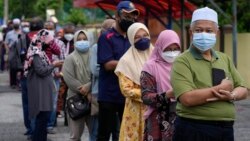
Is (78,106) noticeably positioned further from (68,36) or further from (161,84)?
(68,36)

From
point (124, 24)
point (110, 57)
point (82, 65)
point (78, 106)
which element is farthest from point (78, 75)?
point (124, 24)

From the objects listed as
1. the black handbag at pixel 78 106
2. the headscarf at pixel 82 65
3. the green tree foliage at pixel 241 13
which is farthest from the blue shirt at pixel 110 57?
the green tree foliage at pixel 241 13

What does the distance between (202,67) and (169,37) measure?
1.08 m

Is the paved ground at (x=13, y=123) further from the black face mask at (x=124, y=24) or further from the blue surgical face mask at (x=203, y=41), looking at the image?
the blue surgical face mask at (x=203, y=41)

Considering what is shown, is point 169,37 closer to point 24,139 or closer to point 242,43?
point 24,139

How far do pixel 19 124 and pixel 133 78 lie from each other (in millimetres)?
6390

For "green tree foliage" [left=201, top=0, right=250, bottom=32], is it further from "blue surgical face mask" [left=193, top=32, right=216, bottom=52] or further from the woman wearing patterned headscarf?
"blue surgical face mask" [left=193, top=32, right=216, bottom=52]

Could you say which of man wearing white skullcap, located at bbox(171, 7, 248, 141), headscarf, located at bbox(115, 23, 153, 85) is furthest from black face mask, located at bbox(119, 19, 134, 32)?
man wearing white skullcap, located at bbox(171, 7, 248, 141)

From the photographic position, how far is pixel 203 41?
5.27m

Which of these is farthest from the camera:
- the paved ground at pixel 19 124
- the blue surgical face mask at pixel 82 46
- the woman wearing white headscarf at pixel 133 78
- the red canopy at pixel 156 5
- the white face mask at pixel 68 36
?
the red canopy at pixel 156 5

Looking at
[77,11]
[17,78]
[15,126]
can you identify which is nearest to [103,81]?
[15,126]

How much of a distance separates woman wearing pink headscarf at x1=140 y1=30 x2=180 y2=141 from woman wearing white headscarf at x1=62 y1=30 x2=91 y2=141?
268 cm

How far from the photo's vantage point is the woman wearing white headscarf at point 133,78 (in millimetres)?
7043

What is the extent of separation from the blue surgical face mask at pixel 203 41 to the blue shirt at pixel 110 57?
256 cm
